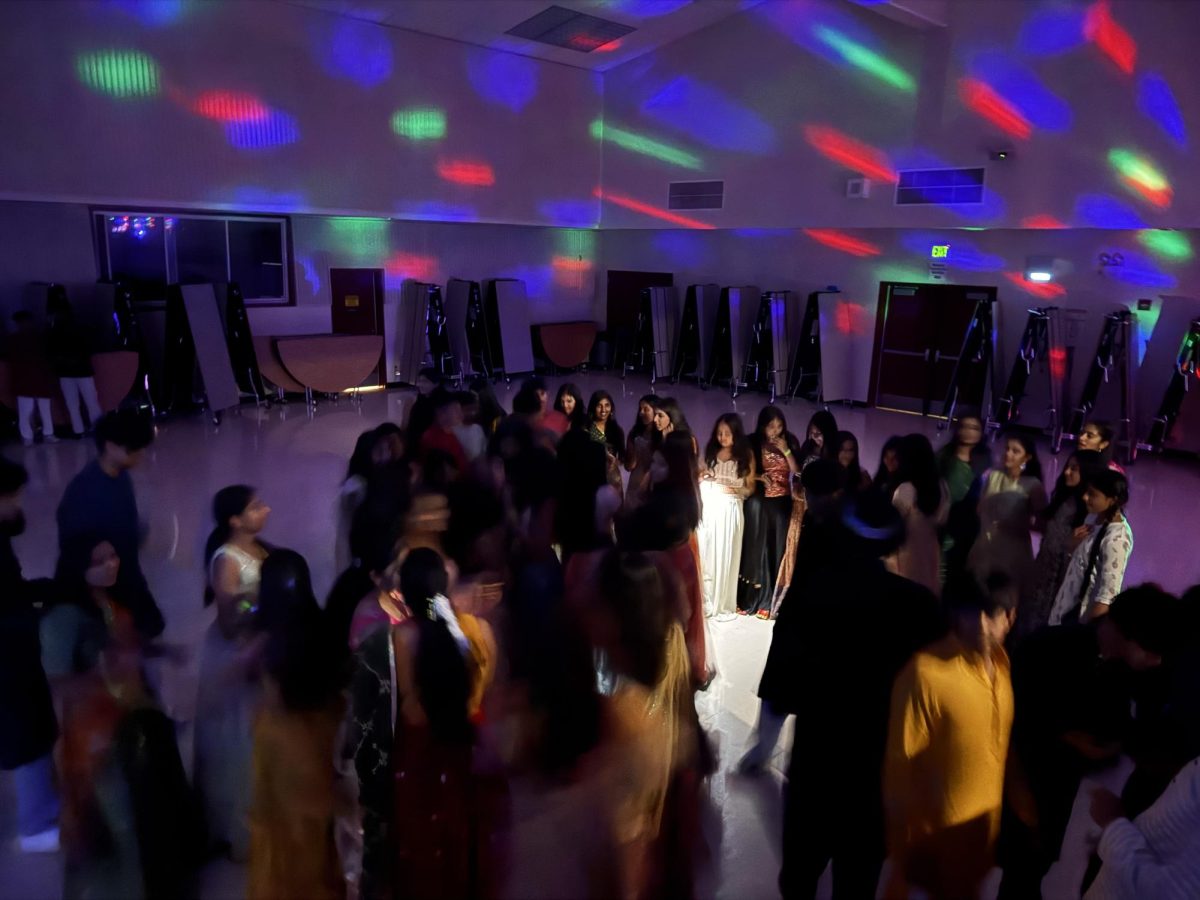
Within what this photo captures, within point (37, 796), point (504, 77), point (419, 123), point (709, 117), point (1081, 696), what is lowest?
point (37, 796)

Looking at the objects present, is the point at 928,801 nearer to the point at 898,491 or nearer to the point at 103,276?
the point at 898,491

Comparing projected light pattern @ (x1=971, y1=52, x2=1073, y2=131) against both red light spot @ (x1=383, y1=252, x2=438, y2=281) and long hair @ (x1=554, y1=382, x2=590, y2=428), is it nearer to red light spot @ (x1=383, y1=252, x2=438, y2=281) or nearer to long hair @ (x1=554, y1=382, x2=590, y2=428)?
long hair @ (x1=554, y1=382, x2=590, y2=428)

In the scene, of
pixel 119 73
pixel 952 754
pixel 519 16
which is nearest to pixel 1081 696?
pixel 952 754

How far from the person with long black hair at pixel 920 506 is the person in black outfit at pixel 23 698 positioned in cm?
290

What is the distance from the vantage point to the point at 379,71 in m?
10.4

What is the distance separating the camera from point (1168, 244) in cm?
817

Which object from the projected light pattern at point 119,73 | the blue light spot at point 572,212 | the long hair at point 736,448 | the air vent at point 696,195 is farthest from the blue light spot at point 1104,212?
the projected light pattern at point 119,73

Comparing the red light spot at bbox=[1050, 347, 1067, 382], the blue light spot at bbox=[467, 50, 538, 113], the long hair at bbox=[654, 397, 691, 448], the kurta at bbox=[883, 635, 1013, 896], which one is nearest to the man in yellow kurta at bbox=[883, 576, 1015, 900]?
the kurta at bbox=[883, 635, 1013, 896]

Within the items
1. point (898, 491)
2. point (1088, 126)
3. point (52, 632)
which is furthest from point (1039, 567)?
point (1088, 126)

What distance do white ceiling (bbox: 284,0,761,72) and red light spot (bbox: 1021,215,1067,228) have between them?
4731 millimetres

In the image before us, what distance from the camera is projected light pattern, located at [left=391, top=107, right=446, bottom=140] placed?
1066cm

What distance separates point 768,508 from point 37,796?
3.29 meters

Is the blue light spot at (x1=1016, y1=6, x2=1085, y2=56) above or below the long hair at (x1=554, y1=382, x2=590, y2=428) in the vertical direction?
above

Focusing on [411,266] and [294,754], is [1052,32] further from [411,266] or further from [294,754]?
[294,754]
